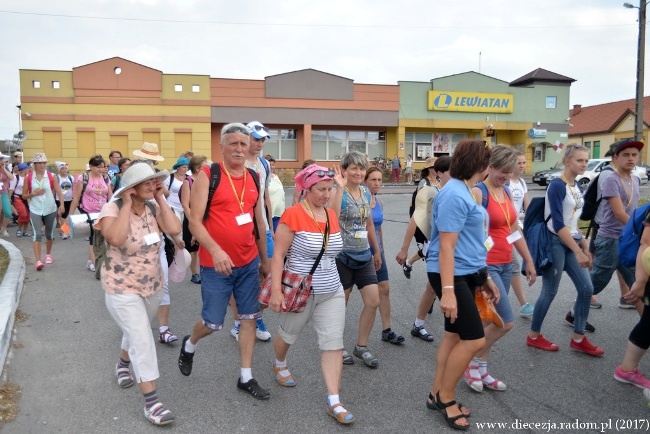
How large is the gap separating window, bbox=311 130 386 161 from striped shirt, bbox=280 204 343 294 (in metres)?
30.4

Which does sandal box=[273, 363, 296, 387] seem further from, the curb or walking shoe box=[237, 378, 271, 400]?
the curb

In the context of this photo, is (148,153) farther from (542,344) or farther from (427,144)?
(427,144)

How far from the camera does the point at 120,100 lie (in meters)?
30.4

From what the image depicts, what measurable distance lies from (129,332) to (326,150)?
31.8m

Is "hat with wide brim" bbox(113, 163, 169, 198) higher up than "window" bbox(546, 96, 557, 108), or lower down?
lower down

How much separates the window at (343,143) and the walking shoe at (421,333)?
95.3ft

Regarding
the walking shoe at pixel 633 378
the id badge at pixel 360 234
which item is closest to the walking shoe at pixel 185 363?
the id badge at pixel 360 234

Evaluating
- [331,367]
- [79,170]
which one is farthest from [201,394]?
[79,170]

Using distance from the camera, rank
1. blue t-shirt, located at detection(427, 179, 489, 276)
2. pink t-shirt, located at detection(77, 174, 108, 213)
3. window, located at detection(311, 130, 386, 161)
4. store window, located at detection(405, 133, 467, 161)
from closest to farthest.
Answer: blue t-shirt, located at detection(427, 179, 489, 276), pink t-shirt, located at detection(77, 174, 108, 213), window, located at detection(311, 130, 386, 161), store window, located at detection(405, 133, 467, 161)

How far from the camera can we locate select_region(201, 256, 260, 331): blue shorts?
3805 millimetres

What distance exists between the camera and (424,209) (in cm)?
525

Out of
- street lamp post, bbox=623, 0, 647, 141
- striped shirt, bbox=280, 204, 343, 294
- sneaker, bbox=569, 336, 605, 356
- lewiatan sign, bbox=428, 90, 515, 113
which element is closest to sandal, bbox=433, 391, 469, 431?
striped shirt, bbox=280, 204, 343, 294

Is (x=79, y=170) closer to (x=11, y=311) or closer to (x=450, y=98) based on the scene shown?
(x=450, y=98)

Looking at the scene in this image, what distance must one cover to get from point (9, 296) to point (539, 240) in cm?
565
